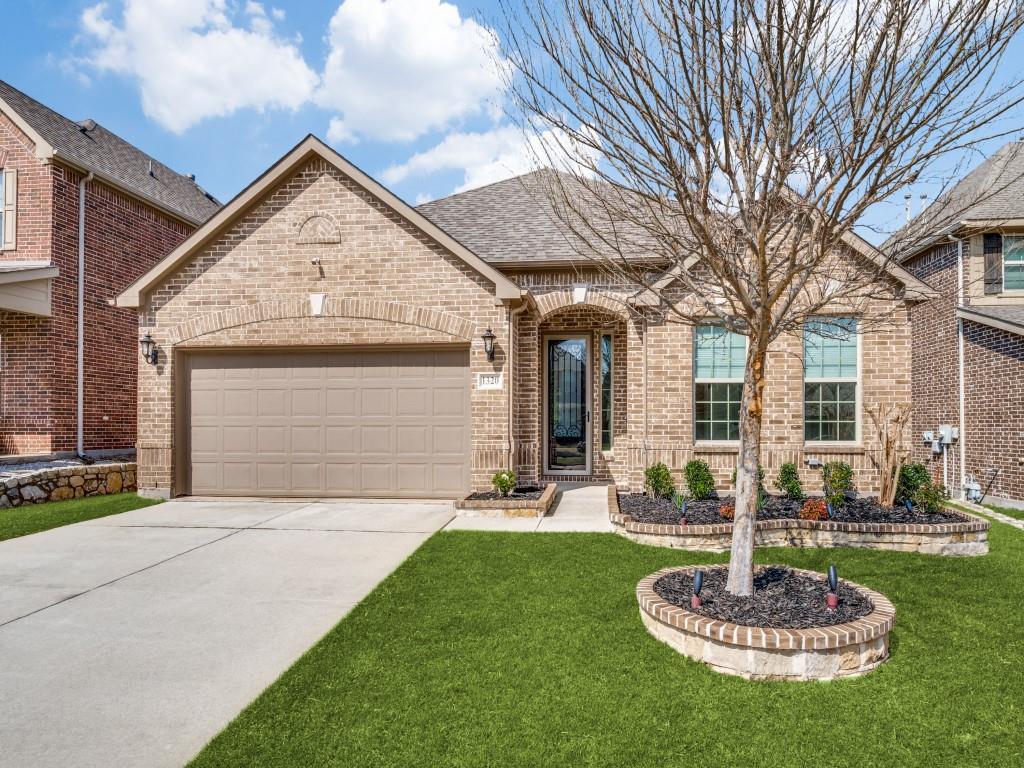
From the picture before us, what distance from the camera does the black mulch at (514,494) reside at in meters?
9.10

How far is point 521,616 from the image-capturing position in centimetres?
482

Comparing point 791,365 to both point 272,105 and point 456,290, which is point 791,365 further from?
point 272,105

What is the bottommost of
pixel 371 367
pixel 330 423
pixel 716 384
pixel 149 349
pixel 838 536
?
pixel 838 536

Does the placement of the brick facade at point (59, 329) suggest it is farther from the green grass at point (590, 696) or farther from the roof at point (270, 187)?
the green grass at point (590, 696)

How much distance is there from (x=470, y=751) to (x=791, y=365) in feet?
28.9

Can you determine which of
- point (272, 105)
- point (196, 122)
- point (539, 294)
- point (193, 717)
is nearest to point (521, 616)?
point (193, 717)

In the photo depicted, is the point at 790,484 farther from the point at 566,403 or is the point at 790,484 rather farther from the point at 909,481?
the point at 566,403

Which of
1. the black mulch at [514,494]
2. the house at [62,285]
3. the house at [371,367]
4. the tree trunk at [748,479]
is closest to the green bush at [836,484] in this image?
the house at [371,367]

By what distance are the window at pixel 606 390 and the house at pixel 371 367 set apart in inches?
59.7

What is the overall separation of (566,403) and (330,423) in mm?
4638

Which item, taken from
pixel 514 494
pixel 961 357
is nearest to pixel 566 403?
pixel 514 494

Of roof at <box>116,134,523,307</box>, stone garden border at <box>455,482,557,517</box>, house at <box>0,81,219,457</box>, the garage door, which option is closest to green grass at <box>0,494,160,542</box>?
the garage door

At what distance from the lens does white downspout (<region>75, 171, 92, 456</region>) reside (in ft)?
41.7

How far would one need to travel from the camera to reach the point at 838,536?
707 cm
